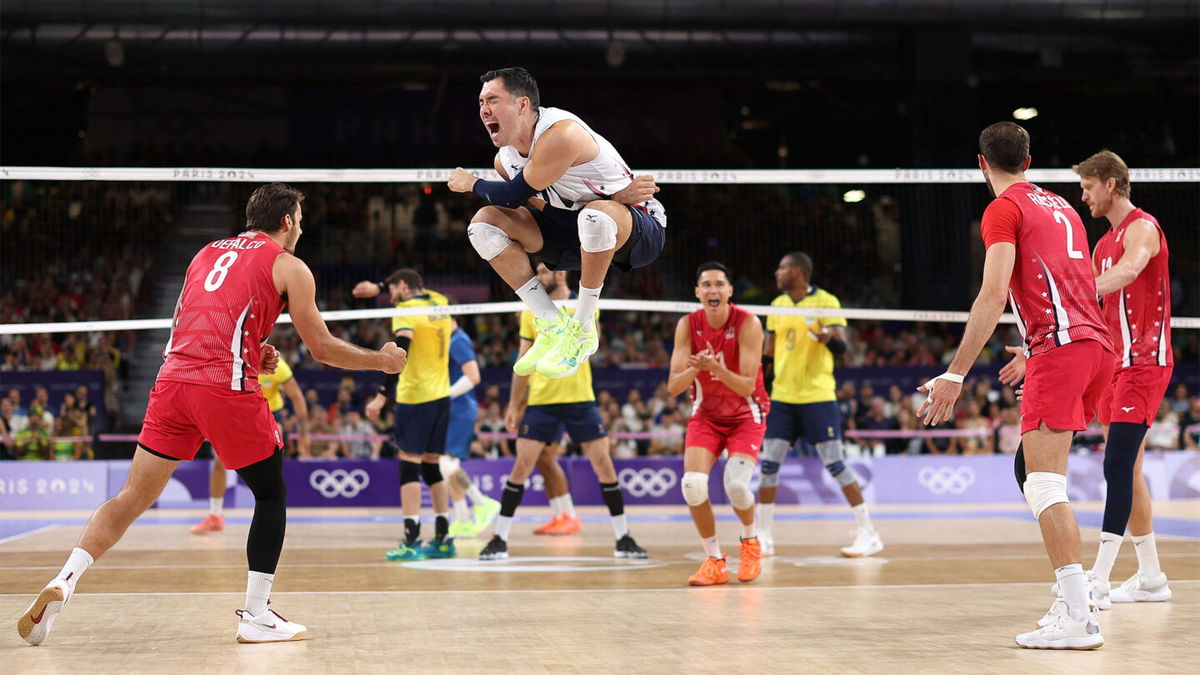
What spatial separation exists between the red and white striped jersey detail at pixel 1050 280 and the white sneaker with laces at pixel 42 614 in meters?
4.09

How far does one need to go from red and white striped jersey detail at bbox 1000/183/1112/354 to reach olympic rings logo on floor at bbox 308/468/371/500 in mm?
10188

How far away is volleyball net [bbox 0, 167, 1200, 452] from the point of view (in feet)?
54.3

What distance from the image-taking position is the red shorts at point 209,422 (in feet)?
15.9

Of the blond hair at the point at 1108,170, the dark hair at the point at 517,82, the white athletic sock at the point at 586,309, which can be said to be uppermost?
the dark hair at the point at 517,82

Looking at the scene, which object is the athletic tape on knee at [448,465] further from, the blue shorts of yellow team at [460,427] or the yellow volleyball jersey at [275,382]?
the yellow volleyball jersey at [275,382]

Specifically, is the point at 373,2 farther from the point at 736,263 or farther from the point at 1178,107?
the point at 1178,107

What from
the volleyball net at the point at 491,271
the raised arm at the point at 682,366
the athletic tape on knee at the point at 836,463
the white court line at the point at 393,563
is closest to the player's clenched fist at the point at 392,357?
the raised arm at the point at 682,366

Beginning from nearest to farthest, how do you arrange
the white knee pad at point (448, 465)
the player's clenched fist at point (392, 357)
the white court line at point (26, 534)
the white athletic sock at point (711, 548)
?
the player's clenched fist at point (392, 357) → the white athletic sock at point (711, 548) → the white knee pad at point (448, 465) → the white court line at point (26, 534)

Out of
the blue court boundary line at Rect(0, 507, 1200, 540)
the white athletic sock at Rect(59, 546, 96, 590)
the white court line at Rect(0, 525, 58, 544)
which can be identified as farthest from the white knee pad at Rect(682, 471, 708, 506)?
the white court line at Rect(0, 525, 58, 544)

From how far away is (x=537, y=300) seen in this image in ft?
18.9

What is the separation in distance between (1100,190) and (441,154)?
16.4 meters

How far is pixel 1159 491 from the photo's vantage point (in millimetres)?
14422

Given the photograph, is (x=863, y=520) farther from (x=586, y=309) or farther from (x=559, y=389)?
(x=586, y=309)

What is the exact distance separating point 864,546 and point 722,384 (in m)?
1.96
